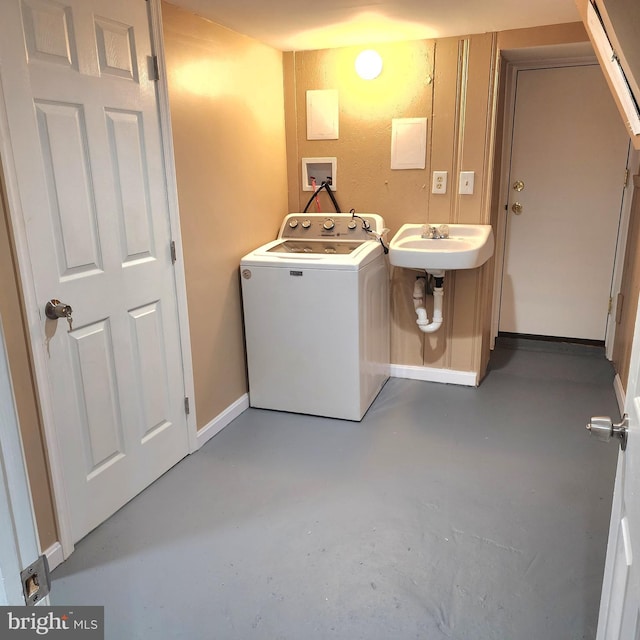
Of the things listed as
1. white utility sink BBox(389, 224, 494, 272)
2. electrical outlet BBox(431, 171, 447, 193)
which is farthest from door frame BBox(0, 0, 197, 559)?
electrical outlet BBox(431, 171, 447, 193)

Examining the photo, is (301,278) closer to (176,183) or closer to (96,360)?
(176,183)

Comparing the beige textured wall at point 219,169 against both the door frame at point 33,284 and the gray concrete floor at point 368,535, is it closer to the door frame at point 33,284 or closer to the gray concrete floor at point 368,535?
the door frame at point 33,284

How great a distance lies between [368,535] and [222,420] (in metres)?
1.13

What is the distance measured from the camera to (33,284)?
69.7 inches

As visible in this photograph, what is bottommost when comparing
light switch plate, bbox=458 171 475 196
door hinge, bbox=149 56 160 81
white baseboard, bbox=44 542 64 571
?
white baseboard, bbox=44 542 64 571

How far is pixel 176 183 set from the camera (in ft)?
7.86

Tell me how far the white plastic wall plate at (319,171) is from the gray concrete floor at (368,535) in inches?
55.9

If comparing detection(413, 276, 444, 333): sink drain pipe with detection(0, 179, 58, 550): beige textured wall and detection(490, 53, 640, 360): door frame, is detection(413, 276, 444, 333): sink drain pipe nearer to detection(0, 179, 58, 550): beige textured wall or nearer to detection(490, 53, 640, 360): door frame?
detection(490, 53, 640, 360): door frame

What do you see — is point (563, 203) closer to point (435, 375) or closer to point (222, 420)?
point (435, 375)

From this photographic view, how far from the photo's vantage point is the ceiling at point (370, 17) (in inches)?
93.0

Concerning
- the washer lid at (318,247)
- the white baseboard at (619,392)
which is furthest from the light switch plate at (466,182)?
the white baseboard at (619,392)

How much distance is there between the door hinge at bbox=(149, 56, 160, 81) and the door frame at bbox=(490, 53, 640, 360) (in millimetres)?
2052

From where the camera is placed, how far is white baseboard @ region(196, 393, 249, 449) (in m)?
2.76

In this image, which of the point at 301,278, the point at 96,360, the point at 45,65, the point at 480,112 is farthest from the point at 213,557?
the point at 480,112
